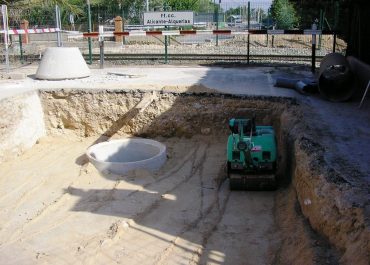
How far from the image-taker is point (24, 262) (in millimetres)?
5469

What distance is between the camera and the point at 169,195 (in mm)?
7453

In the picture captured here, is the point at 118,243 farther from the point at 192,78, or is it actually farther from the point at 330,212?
the point at 192,78

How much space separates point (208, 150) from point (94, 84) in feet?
11.6

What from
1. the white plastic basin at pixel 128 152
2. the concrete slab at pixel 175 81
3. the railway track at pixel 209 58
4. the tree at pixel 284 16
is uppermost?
the tree at pixel 284 16

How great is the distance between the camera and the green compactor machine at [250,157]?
22.3 feet

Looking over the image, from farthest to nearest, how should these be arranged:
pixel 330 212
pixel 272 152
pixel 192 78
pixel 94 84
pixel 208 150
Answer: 1. pixel 192 78
2. pixel 94 84
3. pixel 208 150
4. pixel 272 152
5. pixel 330 212

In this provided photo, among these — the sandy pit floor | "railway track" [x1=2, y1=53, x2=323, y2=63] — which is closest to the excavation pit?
the sandy pit floor

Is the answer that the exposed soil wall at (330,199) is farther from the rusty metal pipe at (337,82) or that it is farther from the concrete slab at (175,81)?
the concrete slab at (175,81)

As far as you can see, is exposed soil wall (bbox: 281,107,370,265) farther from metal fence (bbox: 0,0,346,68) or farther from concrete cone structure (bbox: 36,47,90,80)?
metal fence (bbox: 0,0,346,68)

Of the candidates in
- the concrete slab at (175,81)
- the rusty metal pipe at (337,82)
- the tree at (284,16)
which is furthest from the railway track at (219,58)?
the tree at (284,16)

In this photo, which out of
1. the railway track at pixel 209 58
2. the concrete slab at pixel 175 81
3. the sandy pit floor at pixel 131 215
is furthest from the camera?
the railway track at pixel 209 58

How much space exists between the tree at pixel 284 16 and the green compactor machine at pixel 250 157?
1994 cm

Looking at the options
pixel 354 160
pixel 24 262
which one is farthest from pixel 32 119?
pixel 354 160

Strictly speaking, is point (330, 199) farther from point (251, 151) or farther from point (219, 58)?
point (219, 58)
